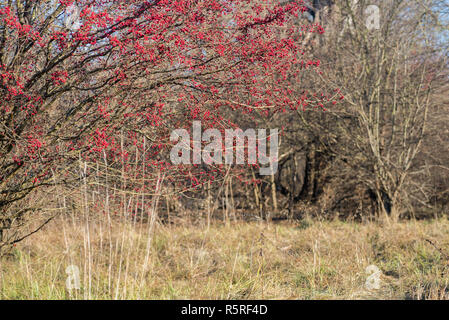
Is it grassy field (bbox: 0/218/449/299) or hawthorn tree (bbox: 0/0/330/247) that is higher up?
hawthorn tree (bbox: 0/0/330/247)

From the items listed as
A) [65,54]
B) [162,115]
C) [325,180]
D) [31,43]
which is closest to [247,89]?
[162,115]

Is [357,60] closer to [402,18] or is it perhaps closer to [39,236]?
[402,18]

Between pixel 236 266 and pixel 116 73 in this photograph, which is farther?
pixel 236 266

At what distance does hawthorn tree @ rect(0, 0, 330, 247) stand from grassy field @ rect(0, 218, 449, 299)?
28.0 inches

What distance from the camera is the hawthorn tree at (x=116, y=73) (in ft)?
10.8

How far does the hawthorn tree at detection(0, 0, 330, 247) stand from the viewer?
3.28 meters

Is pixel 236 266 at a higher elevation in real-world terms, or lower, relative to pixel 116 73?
lower

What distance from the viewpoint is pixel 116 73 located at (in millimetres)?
3332

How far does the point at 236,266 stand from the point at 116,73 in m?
2.19

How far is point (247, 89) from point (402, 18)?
229 inches

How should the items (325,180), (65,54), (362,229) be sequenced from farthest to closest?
(325,180)
(362,229)
(65,54)

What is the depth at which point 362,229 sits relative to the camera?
5.96 m

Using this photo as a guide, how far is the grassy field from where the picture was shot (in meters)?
3.21

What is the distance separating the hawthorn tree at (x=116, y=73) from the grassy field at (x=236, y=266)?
71cm
